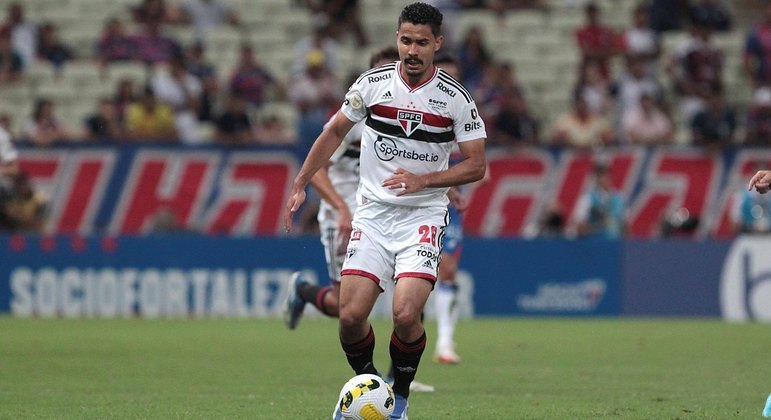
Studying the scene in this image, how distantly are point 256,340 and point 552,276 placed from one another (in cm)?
573

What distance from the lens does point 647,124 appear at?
22969mm

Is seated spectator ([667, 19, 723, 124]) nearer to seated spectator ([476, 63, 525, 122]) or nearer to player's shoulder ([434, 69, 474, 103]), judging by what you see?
seated spectator ([476, 63, 525, 122])

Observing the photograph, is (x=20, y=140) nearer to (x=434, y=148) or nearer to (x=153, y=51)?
(x=153, y=51)

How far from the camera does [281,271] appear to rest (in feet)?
67.4

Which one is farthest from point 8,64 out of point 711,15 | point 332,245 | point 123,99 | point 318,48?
point 332,245

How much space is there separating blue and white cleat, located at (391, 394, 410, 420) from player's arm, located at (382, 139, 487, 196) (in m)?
1.28

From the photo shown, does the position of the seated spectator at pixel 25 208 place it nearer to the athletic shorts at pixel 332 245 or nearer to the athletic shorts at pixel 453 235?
the athletic shorts at pixel 453 235

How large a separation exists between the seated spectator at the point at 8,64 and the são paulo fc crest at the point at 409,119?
16.3 metres

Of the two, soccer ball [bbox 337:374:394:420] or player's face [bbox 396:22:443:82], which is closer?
soccer ball [bbox 337:374:394:420]

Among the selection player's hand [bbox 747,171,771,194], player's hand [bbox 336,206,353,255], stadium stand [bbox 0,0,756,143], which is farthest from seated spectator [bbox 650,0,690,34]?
player's hand [bbox 747,171,771,194]

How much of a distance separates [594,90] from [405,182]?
15.9m

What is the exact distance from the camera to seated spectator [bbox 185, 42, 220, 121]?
23281 mm

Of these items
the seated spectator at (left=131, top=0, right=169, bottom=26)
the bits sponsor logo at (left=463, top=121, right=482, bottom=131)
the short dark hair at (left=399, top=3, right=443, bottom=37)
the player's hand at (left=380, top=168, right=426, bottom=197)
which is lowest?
the seated spectator at (left=131, top=0, right=169, bottom=26)

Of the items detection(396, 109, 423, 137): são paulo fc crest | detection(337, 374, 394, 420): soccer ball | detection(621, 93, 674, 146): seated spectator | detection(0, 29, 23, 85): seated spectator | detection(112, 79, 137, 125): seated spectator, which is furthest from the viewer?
detection(0, 29, 23, 85): seated spectator
